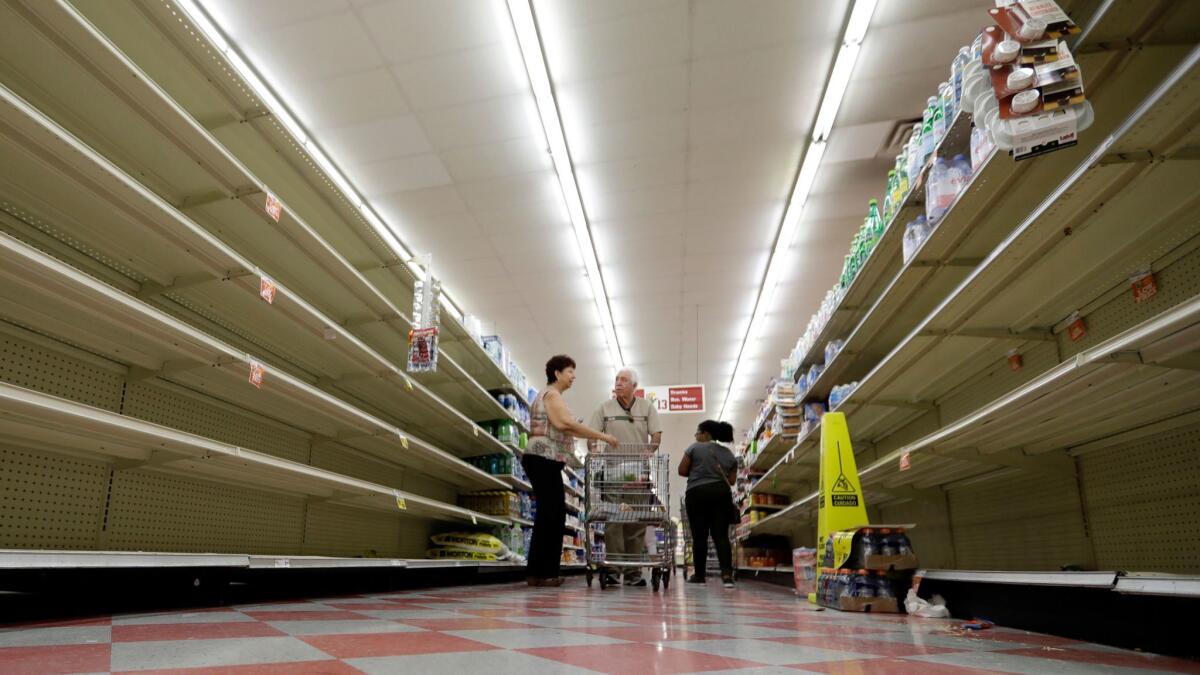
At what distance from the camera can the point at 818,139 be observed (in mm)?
5867

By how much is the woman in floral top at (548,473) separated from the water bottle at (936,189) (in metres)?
2.66

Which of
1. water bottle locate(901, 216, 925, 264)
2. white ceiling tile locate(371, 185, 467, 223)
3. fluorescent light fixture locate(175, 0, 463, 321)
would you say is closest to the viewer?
Answer: water bottle locate(901, 216, 925, 264)

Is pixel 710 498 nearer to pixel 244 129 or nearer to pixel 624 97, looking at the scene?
pixel 624 97

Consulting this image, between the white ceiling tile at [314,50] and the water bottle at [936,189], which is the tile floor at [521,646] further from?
the white ceiling tile at [314,50]

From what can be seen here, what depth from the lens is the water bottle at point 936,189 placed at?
2.71 metres

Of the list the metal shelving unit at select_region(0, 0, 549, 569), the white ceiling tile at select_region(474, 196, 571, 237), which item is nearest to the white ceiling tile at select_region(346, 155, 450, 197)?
the white ceiling tile at select_region(474, 196, 571, 237)

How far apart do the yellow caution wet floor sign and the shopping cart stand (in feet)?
5.25

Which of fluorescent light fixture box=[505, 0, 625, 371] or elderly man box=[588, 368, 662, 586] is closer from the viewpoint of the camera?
fluorescent light fixture box=[505, 0, 625, 371]

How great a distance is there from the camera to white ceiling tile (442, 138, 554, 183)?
598 centimetres

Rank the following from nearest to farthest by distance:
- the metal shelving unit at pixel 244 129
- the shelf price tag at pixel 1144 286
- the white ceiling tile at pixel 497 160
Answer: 1. the shelf price tag at pixel 1144 286
2. the metal shelving unit at pixel 244 129
3. the white ceiling tile at pixel 497 160

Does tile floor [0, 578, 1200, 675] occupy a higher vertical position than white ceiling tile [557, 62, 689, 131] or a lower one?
lower

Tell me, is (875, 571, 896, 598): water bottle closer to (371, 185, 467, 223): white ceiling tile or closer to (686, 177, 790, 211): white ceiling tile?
(686, 177, 790, 211): white ceiling tile

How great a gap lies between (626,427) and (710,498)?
35.0 inches

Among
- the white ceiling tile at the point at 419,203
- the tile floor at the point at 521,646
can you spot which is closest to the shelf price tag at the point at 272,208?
the tile floor at the point at 521,646
